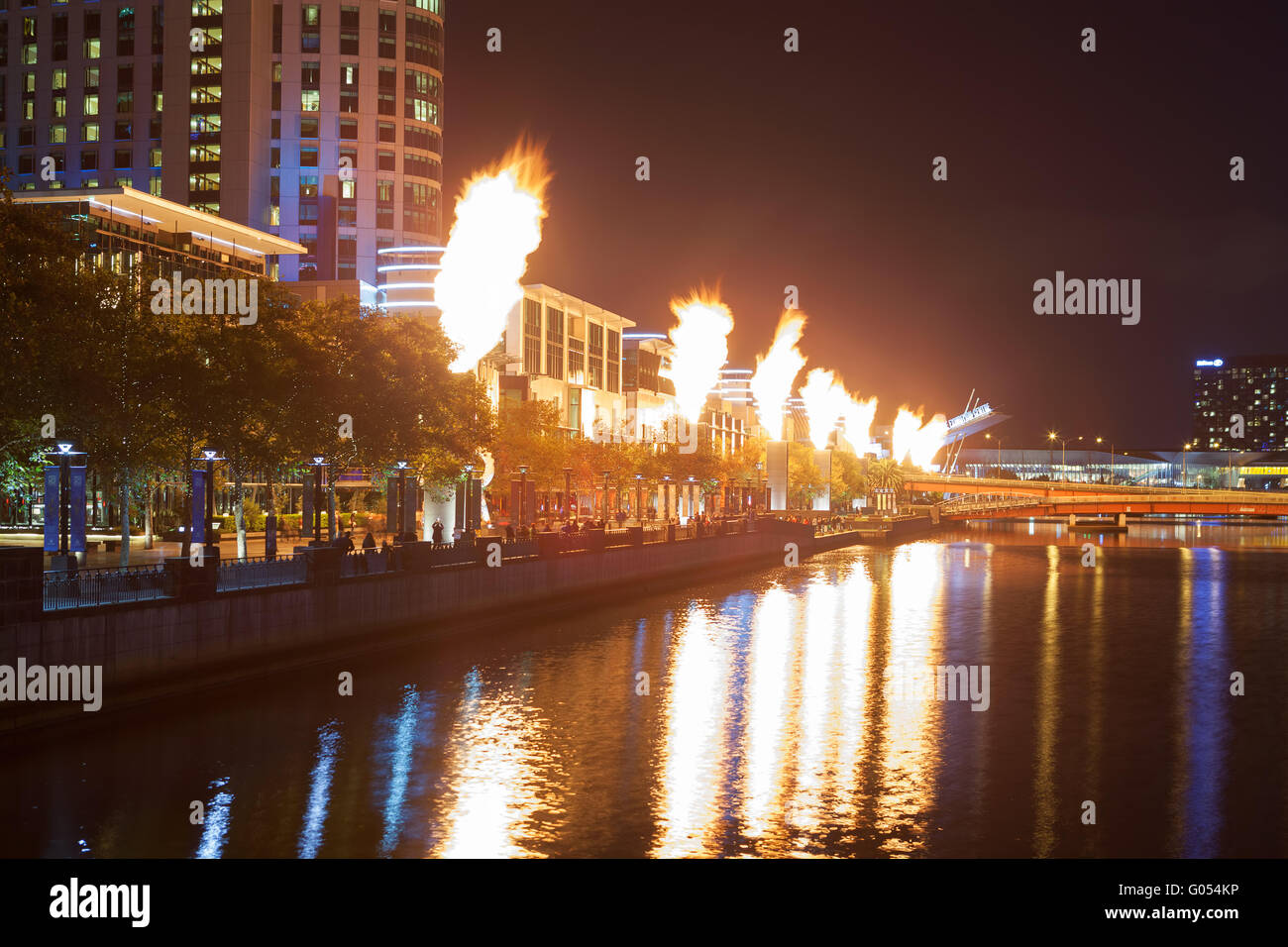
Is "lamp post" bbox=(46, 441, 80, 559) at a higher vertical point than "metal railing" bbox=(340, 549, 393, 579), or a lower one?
higher

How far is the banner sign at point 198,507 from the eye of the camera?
42.4m

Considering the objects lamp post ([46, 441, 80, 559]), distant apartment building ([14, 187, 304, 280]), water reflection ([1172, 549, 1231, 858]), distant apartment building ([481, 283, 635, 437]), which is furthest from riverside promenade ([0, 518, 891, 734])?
distant apartment building ([481, 283, 635, 437])

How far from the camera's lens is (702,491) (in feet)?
384

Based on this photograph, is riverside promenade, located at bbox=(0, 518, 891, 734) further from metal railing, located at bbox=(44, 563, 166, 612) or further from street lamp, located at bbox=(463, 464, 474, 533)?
street lamp, located at bbox=(463, 464, 474, 533)

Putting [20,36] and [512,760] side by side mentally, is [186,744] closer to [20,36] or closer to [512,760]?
[512,760]

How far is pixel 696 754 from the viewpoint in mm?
23234

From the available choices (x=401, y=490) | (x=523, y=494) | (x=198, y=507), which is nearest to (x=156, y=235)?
(x=523, y=494)

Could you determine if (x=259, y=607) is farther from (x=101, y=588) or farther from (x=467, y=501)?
(x=467, y=501)

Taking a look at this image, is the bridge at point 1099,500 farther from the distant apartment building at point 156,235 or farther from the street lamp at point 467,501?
the distant apartment building at point 156,235

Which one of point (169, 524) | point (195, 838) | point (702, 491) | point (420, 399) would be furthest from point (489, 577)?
point (702, 491)

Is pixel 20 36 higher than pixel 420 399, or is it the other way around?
pixel 20 36

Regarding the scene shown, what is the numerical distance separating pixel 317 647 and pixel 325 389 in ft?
47.2

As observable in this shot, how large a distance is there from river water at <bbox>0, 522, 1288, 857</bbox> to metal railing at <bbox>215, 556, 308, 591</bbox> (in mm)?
2478

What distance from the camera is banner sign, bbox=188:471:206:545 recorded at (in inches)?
1669
